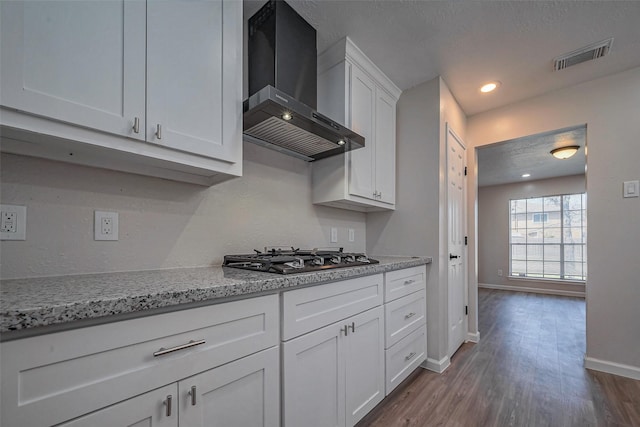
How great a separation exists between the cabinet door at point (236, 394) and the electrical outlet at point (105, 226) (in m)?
0.73

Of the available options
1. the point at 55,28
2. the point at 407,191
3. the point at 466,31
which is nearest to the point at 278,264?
the point at 55,28

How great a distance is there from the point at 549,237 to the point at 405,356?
19.0ft

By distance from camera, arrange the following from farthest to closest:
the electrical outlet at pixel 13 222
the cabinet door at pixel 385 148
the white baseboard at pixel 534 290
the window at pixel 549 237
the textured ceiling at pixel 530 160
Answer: the window at pixel 549 237
the white baseboard at pixel 534 290
the textured ceiling at pixel 530 160
the cabinet door at pixel 385 148
the electrical outlet at pixel 13 222

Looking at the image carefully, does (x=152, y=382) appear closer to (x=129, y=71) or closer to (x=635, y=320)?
(x=129, y=71)

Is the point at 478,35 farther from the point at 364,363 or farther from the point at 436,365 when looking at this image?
the point at 436,365

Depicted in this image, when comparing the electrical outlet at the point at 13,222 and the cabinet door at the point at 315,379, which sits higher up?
the electrical outlet at the point at 13,222

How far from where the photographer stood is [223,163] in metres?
1.25

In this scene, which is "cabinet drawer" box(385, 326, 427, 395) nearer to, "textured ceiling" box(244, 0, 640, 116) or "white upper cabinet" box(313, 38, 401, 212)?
"white upper cabinet" box(313, 38, 401, 212)

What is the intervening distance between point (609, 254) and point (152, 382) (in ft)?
10.6

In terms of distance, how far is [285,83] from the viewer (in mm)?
1552

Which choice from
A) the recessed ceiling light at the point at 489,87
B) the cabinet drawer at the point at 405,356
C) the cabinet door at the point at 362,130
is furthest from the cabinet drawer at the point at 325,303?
the recessed ceiling light at the point at 489,87

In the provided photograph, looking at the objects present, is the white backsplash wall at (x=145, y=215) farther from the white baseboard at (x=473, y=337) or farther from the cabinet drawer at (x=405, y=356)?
the white baseboard at (x=473, y=337)

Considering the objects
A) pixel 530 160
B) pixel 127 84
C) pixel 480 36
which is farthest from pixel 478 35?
pixel 530 160

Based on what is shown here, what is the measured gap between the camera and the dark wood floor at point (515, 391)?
166 cm
